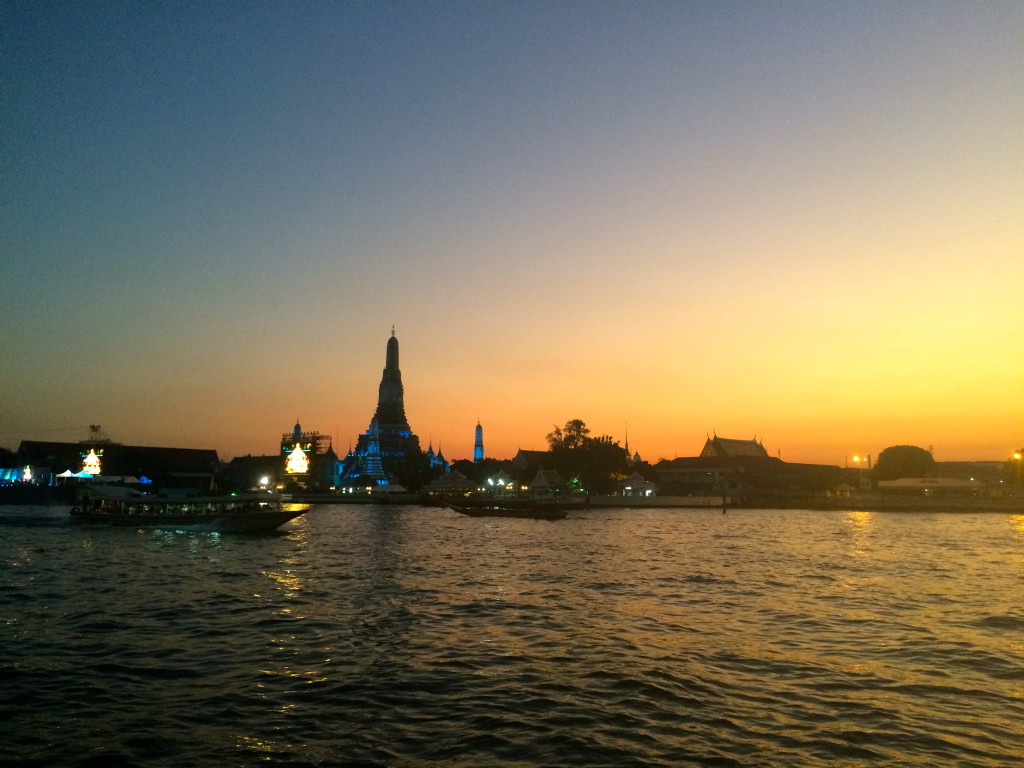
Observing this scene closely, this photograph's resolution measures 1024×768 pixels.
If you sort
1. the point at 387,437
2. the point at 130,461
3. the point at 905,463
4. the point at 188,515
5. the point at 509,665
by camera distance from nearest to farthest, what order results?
the point at 509,665, the point at 188,515, the point at 130,461, the point at 905,463, the point at 387,437

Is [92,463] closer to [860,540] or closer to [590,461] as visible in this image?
Answer: [590,461]

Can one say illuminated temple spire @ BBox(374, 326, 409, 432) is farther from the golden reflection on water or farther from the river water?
the river water

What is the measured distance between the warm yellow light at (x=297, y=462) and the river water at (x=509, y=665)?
78.9 metres

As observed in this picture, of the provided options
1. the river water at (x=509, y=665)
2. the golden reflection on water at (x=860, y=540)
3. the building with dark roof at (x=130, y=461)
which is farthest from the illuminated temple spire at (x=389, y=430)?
the river water at (x=509, y=665)

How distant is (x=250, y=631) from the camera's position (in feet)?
47.3

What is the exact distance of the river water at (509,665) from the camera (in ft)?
27.0

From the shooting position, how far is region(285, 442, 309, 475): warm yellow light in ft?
339

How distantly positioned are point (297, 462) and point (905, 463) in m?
97.7

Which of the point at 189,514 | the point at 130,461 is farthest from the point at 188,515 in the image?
the point at 130,461

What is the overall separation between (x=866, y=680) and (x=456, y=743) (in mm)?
6795

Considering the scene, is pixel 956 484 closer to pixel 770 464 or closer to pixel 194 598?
pixel 770 464

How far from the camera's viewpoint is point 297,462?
10356 centimetres

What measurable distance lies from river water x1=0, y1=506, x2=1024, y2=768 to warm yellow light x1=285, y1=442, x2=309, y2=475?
78946 mm

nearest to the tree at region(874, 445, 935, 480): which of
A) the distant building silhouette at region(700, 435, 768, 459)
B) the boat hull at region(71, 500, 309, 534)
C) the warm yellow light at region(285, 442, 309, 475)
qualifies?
the distant building silhouette at region(700, 435, 768, 459)
